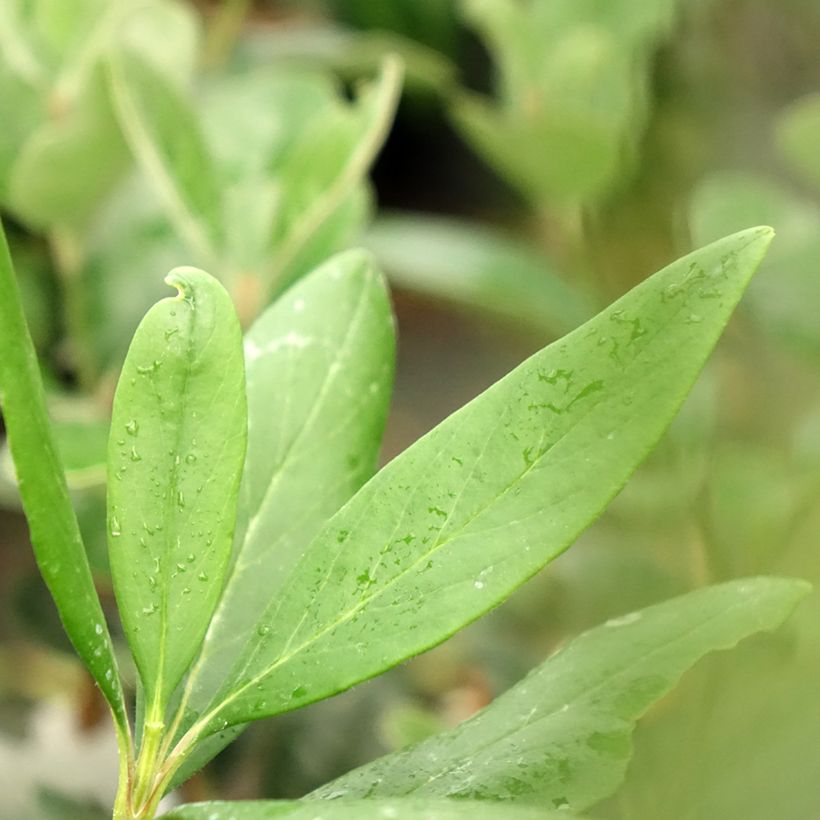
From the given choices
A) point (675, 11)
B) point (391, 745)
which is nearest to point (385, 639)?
point (391, 745)

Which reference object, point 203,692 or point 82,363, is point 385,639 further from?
point 82,363

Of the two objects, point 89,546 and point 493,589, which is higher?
point 89,546

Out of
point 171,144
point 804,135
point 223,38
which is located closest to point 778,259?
point 804,135

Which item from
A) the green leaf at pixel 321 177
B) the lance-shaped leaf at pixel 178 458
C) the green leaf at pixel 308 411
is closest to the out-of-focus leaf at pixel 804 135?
the green leaf at pixel 321 177

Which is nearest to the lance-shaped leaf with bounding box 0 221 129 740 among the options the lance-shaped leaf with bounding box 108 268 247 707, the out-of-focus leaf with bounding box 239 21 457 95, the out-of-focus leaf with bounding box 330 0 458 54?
the lance-shaped leaf with bounding box 108 268 247 707

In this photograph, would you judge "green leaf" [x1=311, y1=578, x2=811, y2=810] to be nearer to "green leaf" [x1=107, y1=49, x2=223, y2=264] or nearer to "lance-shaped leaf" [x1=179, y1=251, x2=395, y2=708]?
"lance-shaped leaf" [x1=179, y1=251, x2=395, y2=708]
